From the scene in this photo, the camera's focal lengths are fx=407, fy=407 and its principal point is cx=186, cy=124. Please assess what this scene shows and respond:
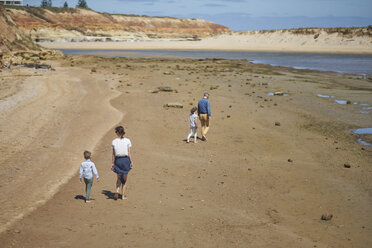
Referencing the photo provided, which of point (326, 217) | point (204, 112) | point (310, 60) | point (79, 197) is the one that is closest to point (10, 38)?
point (204, 112)

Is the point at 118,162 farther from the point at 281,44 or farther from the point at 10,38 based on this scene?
the point at 281,44

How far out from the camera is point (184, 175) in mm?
11047

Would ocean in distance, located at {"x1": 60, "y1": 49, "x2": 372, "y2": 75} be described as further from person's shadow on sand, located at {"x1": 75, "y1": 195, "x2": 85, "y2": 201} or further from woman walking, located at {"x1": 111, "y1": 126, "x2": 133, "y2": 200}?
person's shadow on sand, located at {"x1": 75, "y1": 195, "x2": 85, "y2": 201}

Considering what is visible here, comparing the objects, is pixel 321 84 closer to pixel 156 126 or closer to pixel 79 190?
pixel 156 126

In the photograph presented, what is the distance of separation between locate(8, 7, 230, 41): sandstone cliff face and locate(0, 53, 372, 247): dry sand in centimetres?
9338

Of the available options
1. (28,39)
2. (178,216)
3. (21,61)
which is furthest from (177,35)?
(178,216)

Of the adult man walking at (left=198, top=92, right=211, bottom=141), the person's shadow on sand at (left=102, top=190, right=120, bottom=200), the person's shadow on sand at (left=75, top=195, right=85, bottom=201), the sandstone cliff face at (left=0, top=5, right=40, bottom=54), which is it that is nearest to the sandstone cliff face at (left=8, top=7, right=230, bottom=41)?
the sandstone cliff face at (left=0, top=5, right=40, bottom=54)

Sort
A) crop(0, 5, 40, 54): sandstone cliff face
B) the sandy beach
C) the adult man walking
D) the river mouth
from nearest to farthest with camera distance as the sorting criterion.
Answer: the adult man walking < the river mouth < crop(0, 5, 40, 54): sandstone cliff face < the sandy beach

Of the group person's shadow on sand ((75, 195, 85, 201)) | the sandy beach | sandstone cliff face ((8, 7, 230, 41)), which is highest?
sandstone cliff face ((8, 7, 230, 41))

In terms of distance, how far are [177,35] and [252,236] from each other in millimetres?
156695

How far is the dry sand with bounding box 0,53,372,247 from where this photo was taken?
771cm

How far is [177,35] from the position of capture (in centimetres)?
15988

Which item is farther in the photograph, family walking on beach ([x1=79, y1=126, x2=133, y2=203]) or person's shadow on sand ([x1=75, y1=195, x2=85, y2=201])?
person's shadow on sand ([x1=75, y1=195, x2=85, y2=201])

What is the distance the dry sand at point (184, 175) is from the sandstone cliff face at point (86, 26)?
93.4m
